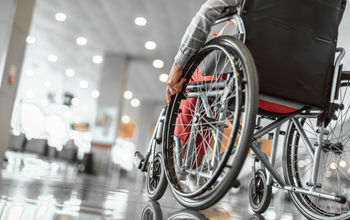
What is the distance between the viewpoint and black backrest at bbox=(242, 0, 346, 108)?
116 centimetres

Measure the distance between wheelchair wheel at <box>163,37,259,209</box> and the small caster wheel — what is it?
0.29m

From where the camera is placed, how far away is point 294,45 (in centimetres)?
122

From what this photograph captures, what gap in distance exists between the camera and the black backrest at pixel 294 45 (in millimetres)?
1161

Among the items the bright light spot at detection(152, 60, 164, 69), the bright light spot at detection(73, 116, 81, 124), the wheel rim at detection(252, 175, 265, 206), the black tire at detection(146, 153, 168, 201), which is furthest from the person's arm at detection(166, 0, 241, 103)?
the bright light spot at detection(73, 116, 81, 124)

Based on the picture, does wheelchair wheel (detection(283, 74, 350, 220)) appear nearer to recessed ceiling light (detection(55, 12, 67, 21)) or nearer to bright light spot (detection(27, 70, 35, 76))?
recessed ceiling light (detection(55, 12, 67, 21))

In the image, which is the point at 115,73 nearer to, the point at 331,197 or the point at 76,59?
the point at 76,59

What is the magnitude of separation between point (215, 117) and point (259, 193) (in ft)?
1.83

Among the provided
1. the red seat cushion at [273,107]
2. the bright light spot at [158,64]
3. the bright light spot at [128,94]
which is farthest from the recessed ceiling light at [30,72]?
the red seat cushion at [273,107]

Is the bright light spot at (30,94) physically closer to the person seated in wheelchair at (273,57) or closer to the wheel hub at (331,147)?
the person seated in wheelchair at (273,57)

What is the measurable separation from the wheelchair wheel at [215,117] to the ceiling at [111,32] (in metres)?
2.27

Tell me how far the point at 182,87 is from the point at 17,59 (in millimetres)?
3674

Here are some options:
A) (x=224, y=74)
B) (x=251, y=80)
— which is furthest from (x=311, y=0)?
(x=251, y=80)

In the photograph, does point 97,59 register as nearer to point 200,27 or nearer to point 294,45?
point 200,27

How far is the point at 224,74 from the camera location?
1.27m
